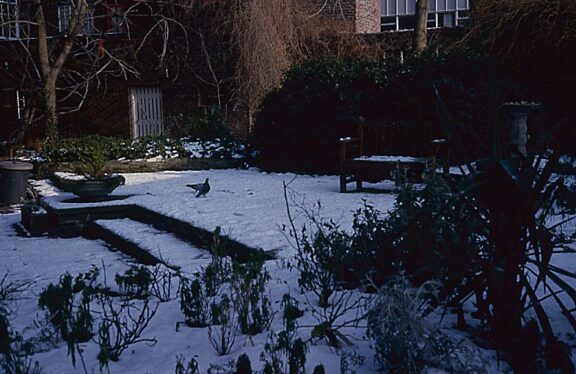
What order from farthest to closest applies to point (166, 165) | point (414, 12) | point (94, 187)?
point (414, 12), point (166, 165), point (94, 187)

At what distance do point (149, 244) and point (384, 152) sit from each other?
15.5 feet

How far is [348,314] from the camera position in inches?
144

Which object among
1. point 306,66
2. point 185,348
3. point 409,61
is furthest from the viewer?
point 306,66

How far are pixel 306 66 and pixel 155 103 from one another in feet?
31.0

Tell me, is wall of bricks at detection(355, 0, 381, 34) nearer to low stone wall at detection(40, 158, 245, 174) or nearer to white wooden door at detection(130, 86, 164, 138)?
white wooden door at detection(130, 86, 164, 138)

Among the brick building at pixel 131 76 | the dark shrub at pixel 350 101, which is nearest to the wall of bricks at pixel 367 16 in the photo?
the brick building at pixel 131 76

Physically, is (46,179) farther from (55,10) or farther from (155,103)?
(55,10)

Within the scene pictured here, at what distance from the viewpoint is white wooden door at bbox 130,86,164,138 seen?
20.8m

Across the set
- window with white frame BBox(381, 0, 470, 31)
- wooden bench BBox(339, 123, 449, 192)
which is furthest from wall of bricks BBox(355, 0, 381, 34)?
wooden bench BBox(339, 123, 449, 192)

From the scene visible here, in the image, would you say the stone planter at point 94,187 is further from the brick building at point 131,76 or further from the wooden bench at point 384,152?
the brick building at point 131,76

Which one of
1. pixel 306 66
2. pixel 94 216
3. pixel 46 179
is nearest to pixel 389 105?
pixel 306 66

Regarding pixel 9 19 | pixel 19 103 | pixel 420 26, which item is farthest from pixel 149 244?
pixel 19 103

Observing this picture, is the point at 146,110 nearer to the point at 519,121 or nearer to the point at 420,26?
the point at 420,26

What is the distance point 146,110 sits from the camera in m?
21.0
